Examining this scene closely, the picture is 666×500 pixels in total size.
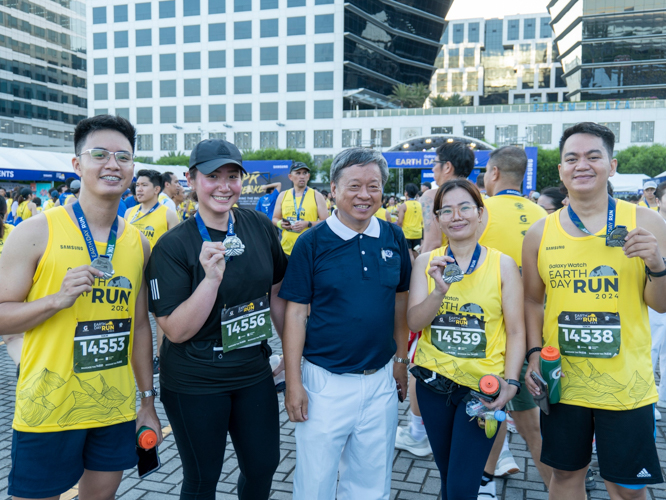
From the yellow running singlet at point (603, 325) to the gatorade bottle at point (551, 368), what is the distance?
0.33ft

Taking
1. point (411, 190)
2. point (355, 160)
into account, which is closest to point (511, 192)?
point (355, 160)

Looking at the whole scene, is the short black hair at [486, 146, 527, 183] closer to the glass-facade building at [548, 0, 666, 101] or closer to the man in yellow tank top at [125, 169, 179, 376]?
the man in yellow tank top at [125, 169, 179, 376]

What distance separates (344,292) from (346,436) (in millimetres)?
733

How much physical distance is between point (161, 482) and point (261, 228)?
6.86 ft

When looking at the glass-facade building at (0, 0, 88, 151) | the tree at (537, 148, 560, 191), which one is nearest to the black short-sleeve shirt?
the tree at (537, 148, 560, 191)

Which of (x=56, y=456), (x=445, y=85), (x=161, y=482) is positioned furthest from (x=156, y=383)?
(x=445, y=85)

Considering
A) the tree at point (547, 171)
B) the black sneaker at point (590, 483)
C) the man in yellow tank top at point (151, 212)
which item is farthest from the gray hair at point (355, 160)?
the tree at point (547, 171)

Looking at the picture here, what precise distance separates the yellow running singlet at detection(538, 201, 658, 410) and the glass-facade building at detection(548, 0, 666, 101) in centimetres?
8029

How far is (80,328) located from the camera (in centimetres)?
218

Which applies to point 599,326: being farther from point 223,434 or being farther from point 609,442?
point 223,434

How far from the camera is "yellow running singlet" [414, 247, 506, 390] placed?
2541 mm

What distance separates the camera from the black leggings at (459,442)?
248 cm

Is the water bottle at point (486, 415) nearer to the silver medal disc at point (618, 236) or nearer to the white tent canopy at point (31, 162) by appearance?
the silver medal disc at point (618, 236)

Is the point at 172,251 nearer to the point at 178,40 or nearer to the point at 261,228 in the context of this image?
the point at 261,228
